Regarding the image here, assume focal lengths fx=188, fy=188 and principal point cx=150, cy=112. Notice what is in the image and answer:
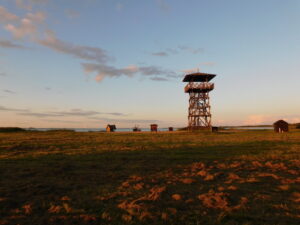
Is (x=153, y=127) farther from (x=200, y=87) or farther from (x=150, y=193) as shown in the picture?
(x=150, y=193)

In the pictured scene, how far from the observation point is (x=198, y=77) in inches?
1911

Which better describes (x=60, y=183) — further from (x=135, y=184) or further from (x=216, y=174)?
(x=216, y=174)

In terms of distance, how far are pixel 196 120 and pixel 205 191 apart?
42.8m

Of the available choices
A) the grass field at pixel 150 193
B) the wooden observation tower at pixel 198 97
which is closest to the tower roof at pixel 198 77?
the wooden observation tower at pixel 198 97

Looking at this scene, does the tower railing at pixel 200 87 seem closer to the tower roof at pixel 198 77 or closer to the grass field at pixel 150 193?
the tower roof at pixel 198 77

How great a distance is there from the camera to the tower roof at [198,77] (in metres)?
46.9

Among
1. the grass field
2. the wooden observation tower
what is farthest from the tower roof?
the grass field

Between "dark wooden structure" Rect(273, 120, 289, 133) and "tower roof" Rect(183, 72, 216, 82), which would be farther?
"tower roof" Rect(183, 72, 216, 82)

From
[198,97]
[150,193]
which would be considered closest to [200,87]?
[198,97]

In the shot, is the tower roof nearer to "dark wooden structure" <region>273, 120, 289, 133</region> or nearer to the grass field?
"dark wooden structure" <region>273, 120, 289, 133</region>

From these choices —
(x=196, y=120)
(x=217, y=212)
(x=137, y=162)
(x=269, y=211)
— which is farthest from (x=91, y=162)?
(x=196, y=120)

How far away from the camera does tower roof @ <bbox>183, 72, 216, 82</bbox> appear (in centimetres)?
4690

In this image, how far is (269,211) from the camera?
15.8 feet

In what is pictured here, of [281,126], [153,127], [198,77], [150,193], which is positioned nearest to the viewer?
[150,193]
